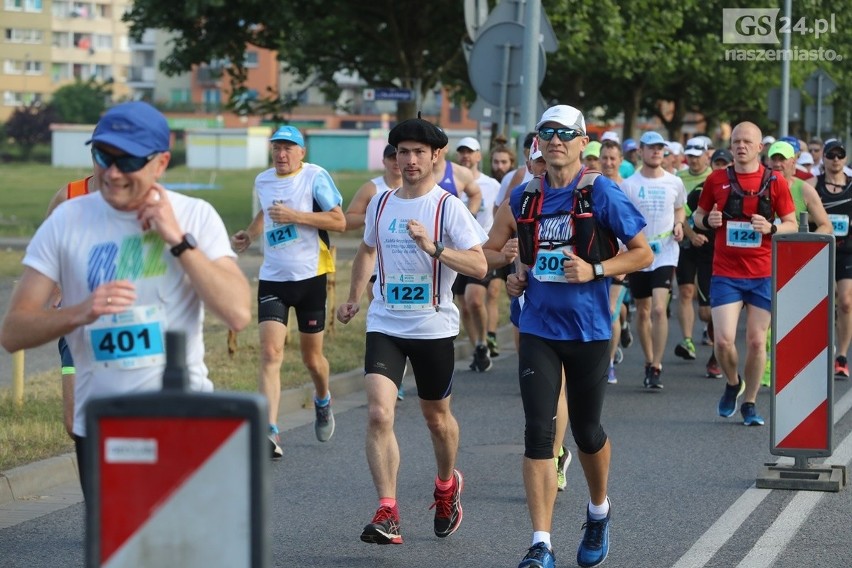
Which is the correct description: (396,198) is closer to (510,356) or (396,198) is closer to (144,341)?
(144,341)

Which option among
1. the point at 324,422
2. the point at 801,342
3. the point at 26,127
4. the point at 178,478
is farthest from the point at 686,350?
the point at 26,127

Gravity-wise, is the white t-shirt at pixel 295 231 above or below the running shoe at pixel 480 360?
above

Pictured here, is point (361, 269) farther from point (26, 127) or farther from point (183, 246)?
point (26, 127)

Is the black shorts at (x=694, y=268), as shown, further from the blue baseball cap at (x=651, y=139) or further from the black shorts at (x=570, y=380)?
the black shorts at (x=570, y=380)

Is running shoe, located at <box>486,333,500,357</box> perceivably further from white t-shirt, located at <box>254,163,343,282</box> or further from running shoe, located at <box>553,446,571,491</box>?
running shoe, located at <box>553,446,571,491</box>

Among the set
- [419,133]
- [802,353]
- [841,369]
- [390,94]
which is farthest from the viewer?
[390,94]

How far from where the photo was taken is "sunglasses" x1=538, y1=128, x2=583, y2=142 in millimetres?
6586

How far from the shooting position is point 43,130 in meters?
102

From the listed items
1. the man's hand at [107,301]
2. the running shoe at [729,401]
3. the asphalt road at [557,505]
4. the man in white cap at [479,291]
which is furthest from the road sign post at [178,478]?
the man in white cap at [479,291]

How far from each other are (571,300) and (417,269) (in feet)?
3.11

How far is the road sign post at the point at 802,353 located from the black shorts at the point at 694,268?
540cm

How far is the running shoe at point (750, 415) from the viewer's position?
1074 centimetres

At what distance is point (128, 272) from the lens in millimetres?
4445

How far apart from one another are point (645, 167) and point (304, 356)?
14.3ft
